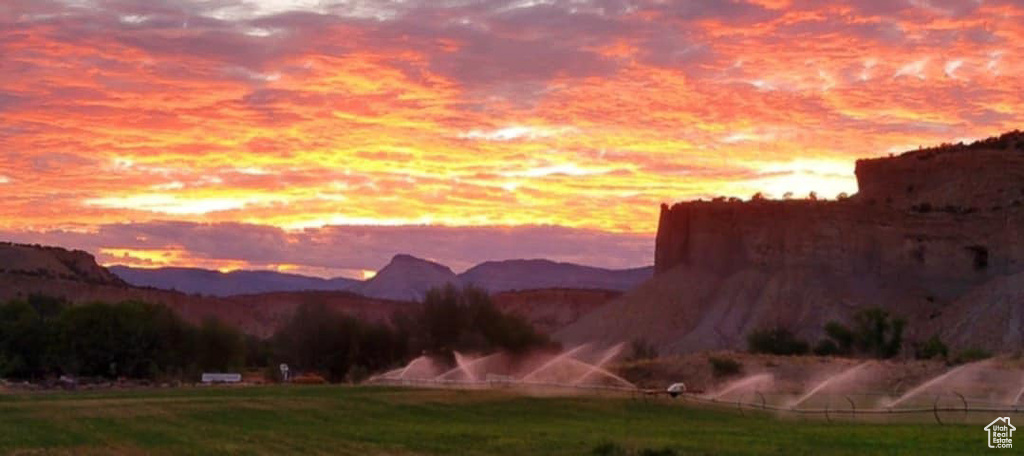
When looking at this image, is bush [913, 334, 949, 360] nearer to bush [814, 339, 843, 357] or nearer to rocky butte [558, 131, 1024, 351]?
bush [814, 339, 843, 357]

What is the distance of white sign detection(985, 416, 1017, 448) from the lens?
29594 mm

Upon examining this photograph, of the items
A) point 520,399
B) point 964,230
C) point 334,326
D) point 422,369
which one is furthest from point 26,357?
point 964,230

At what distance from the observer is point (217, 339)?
347 feet

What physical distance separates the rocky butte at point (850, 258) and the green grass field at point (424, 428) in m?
63.8

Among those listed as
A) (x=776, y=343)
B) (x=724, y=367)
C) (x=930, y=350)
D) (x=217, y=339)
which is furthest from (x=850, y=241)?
(x=724, y=367)

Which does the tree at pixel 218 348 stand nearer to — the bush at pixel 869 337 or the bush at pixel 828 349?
the bush at pixel 828 349

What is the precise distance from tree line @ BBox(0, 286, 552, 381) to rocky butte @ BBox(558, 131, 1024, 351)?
2407cm

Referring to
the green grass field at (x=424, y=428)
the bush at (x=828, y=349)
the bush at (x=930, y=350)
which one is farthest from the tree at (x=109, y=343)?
→ the bush at (x=930, y=350)

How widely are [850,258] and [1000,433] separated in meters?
91.6

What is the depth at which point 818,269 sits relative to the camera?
401 ft

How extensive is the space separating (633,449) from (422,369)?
57.5 metres

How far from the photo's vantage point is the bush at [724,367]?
68.8 metres

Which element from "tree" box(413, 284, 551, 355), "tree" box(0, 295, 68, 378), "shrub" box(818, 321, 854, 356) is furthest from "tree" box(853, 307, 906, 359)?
"tree" box(0, 295, 68, 378)

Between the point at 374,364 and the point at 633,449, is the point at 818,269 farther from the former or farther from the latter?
the point at 633,449
